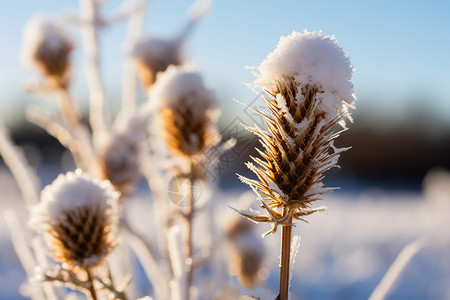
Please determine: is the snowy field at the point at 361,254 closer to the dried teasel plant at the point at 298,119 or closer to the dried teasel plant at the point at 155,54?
the dried teasel plant at the point at 155,54

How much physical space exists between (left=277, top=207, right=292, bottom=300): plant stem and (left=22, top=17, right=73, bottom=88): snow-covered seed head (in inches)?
78.9

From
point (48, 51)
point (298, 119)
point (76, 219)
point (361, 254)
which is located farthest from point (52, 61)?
point (361, 254)

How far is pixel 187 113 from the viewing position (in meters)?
1.75

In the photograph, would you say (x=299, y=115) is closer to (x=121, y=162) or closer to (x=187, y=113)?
(x=187, y=113)

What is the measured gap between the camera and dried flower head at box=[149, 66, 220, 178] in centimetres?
171

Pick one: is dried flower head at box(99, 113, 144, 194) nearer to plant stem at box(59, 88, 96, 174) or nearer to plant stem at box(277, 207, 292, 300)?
plant stem at box(59, 88, 96, 174)

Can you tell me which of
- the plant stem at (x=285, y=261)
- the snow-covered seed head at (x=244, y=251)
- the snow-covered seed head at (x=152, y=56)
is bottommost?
the plant stem at (x=285, y=261)

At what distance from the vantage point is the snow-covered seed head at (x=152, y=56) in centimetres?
229

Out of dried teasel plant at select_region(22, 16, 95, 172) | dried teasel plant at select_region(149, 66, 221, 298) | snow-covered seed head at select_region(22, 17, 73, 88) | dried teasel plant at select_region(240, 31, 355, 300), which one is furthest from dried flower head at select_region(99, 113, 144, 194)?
dried teasel plant at select_region(240, 31, 355, 300)

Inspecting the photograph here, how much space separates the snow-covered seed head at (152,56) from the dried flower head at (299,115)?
5.23 ft

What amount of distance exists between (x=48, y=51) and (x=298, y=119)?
2.05m

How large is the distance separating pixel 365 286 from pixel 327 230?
2.87 metres

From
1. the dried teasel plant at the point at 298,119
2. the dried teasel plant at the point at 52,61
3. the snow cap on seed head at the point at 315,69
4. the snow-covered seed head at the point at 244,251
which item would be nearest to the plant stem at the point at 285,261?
the dried teasel plant at the point at 298,119

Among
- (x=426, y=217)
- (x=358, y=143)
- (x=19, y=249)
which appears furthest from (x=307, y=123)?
(x=358, y=143)
